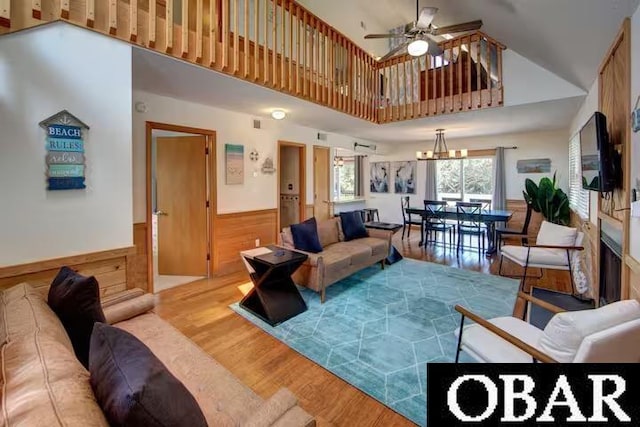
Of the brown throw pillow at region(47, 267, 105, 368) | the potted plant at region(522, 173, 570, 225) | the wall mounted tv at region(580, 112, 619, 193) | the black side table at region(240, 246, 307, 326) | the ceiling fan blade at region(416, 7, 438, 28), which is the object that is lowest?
the black side table at region(240, 246, 307, 326)

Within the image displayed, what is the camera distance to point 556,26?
92.2 inches

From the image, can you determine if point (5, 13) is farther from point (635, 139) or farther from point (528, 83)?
point (528, 83)

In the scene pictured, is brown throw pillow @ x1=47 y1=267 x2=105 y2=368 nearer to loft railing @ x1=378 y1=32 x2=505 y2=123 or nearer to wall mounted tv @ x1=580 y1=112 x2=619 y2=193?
wall mounted tv @ x1=580 y1=112 x2=619 y2=193

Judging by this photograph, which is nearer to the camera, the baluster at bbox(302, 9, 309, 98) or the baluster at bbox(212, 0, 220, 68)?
the baluster at bbox(212, 0, 220, 68)

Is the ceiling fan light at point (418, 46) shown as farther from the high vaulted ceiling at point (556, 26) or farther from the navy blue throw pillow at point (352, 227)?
the navy blue throw pillow at point (352, 227)

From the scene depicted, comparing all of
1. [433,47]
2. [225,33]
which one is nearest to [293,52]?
[225,33]

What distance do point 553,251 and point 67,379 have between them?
4.50 metres

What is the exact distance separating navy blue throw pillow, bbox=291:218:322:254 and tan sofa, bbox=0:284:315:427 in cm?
185

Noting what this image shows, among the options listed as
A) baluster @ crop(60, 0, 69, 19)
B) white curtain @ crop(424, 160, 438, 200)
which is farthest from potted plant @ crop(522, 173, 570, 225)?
baluster @ crop(60, 0, 69, 19)

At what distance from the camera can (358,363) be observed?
2.21m

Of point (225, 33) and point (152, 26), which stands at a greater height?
point (225, 33)

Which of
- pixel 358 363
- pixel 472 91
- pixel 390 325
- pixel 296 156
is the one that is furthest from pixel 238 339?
pixel 472 91

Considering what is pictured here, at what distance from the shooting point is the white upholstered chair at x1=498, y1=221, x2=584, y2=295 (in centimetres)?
339

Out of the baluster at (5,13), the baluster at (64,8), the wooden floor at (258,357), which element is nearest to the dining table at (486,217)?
the wooden floor at (258,357)
